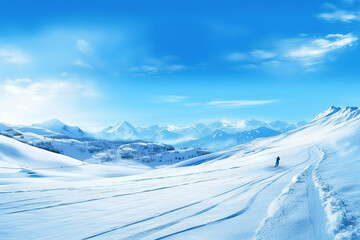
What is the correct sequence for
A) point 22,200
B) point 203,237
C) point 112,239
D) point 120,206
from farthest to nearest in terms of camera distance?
point 22,200, point 120,206, point 112,239, point 203,237

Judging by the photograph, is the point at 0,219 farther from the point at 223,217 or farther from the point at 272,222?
the point at 272,222

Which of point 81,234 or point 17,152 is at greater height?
point 17,152

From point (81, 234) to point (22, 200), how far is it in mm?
7413

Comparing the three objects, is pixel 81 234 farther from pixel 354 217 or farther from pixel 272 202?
pixel 354 217

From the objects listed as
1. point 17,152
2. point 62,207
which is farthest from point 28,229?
point 17,152

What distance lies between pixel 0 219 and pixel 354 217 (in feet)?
38.1

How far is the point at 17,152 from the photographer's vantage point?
7131cm

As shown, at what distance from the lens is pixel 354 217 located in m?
5.45

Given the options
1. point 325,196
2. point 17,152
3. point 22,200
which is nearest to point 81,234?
point 22,200

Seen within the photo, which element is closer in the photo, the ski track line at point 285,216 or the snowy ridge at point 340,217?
the snowy ridge at point 340,217

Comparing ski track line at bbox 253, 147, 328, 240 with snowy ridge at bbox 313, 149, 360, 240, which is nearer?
snowy ridge at bbox 313, 149, 360, 240

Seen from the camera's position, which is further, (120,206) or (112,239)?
(120,206)

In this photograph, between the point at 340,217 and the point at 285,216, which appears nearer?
the point at 340,217

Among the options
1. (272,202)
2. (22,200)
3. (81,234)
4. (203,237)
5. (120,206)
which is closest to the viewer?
(203,237)
